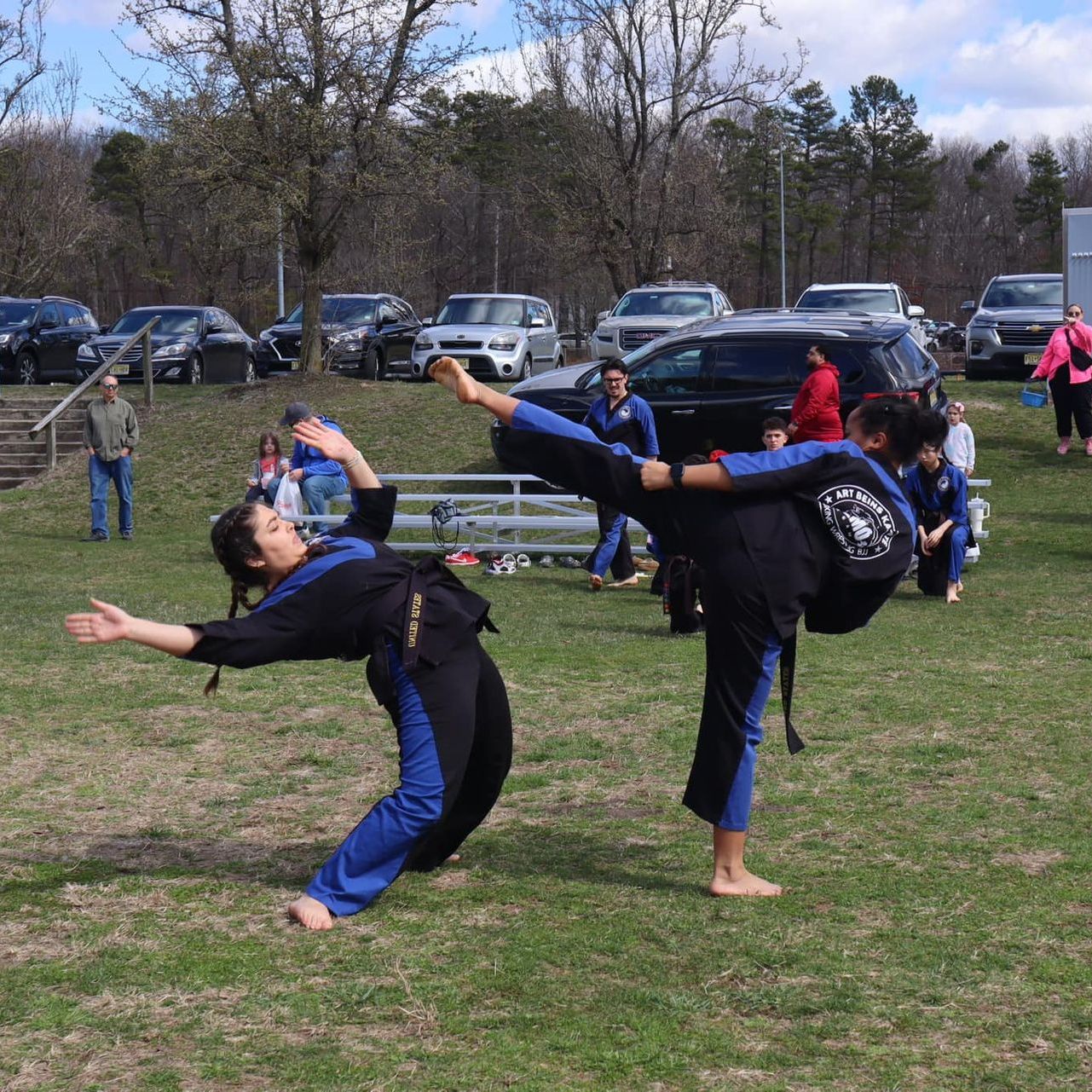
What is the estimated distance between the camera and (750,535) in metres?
4.57

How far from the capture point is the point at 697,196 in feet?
118

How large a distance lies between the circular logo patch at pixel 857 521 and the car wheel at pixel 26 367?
80.9 feet

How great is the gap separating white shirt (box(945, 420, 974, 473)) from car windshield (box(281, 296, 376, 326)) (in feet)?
50.9

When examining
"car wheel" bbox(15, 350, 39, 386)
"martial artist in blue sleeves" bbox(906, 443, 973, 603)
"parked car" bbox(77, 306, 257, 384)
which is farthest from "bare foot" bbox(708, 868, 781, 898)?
"car wheel" bbox(15, 350, 39, 386)

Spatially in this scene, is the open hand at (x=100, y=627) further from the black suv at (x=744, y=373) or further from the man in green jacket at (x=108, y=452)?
the man in green jacket at (x=108, y=452)

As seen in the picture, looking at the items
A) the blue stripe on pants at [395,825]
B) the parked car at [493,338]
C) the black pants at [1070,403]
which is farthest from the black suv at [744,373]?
the blue stripe on pants at [395,825]

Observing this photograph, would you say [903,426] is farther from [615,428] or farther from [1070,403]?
[1070,403]

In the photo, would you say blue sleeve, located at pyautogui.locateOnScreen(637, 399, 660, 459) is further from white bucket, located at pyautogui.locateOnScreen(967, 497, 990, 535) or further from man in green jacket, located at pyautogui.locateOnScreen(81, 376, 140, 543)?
man in green jacket, located at pyautogui.locateOnScreen(81, 376, 140, 543)

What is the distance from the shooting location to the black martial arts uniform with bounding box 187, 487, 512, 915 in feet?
14.7

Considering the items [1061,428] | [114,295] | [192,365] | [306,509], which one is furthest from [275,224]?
[114,295]

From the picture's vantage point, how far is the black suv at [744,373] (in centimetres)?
1547

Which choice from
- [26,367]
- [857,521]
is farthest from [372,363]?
[857,521]

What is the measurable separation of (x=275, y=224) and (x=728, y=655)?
731 inches

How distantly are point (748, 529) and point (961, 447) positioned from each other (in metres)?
9.70
